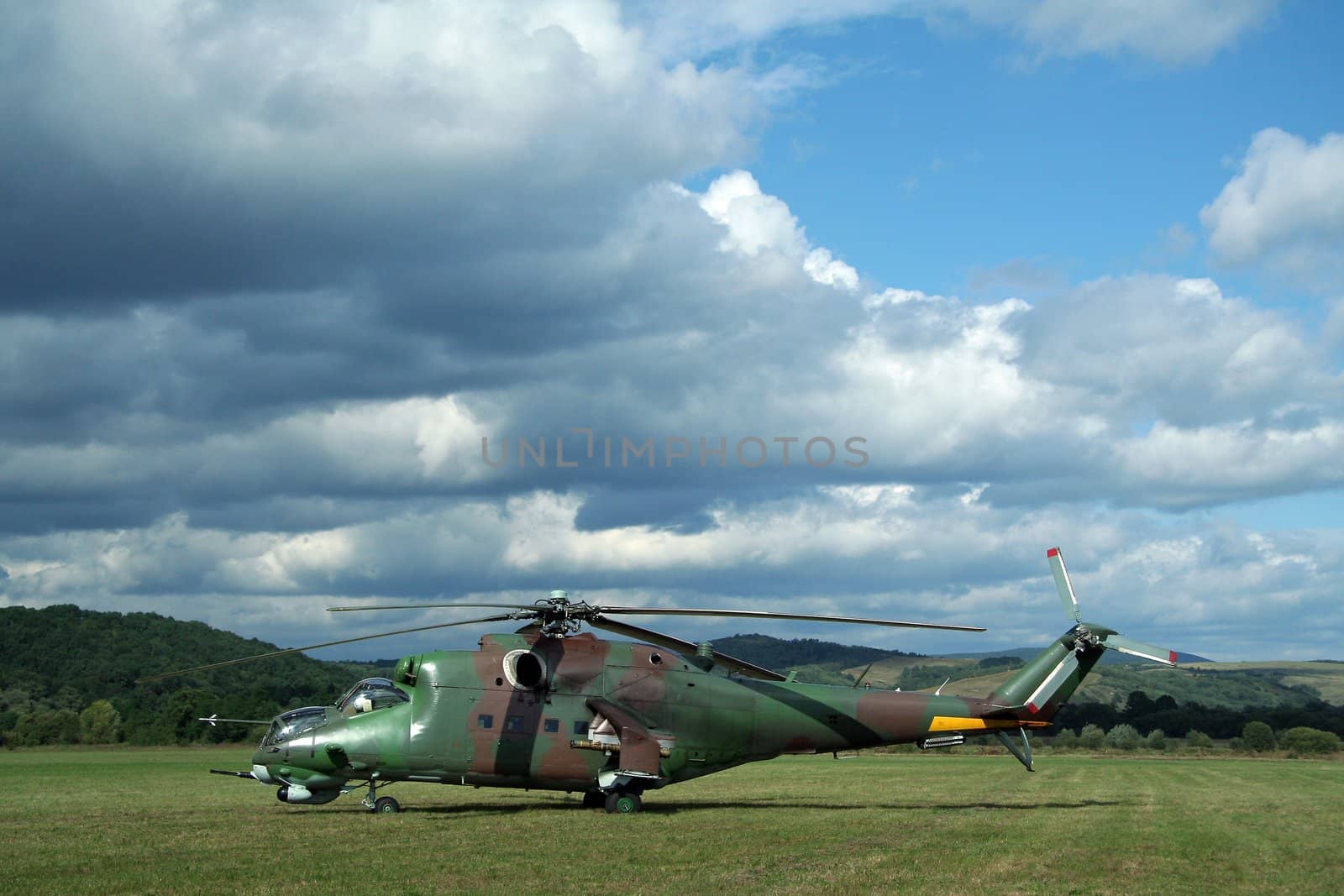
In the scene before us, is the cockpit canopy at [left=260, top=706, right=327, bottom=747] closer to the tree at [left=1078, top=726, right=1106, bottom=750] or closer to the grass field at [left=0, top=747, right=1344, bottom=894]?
the grass field at [left=0, top=747, right=1344, bottom=894]

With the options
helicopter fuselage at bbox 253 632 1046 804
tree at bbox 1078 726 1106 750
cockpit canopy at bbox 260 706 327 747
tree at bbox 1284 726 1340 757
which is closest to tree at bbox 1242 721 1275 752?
tree at bbox 1284 726 1340 757

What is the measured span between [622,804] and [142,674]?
142 meters

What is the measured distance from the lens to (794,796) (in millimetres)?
35094

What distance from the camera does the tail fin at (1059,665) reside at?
108ft

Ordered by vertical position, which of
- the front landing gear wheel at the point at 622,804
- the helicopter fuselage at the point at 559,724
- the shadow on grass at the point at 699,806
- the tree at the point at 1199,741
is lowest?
the tree at the point at 1199,741

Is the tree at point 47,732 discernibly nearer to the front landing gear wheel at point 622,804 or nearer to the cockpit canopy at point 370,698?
the cockpit canopy at point 370,698

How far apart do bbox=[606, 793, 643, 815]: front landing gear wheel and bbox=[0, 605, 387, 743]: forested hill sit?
6096cm

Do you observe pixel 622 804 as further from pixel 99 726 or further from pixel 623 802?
pixel 99 726

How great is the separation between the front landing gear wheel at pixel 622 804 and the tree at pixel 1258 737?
250 ft

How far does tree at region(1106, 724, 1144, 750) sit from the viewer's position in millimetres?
91875

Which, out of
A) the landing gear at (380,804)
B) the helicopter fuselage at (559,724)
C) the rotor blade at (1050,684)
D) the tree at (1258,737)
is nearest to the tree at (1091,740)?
the tree at (1258,737)

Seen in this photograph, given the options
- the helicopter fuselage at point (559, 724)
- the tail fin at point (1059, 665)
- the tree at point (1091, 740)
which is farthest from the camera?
the tree at point (1091, 740)

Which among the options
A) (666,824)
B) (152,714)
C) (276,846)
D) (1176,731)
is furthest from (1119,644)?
(152,714)

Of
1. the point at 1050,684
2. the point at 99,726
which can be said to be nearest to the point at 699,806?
the point at 1050,684
